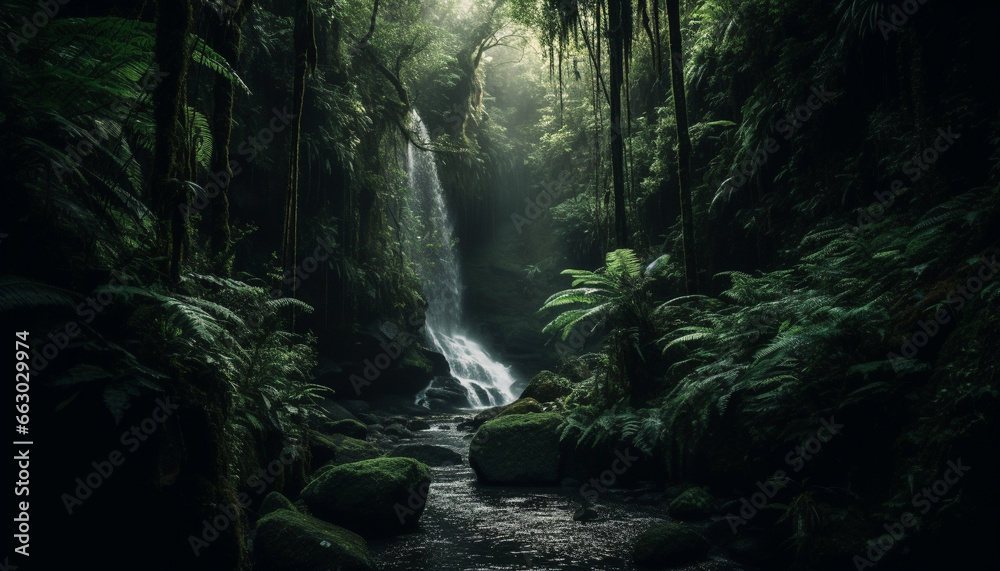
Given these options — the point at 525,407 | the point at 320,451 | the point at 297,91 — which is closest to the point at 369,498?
the point at 320,451

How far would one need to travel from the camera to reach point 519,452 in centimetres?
812

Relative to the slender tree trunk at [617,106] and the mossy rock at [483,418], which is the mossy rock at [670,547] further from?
the mossy rock at [483,418]

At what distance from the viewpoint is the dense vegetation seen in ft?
10.2

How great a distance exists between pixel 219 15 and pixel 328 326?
1094 centimetres

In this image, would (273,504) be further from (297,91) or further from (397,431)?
(397,431)

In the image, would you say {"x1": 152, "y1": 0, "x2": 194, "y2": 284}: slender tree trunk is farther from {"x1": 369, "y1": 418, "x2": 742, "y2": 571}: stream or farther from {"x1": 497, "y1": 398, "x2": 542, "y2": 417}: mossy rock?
{"x1": 497, "y1": 398, "x2": 542, "y2": 417}: mossy rock

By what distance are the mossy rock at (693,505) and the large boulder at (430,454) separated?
4636 mm

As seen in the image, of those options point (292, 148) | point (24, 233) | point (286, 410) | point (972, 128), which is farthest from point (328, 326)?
point (972, 128)

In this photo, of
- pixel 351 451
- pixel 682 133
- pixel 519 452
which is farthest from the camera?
pixel 351 451

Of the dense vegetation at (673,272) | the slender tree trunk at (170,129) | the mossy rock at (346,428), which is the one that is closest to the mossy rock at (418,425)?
the mossy rock at (346,428)

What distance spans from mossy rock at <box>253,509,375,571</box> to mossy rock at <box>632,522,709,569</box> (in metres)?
2.32

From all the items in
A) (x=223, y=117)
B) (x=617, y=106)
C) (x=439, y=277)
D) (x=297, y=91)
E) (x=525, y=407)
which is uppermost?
(x=617, y=106)

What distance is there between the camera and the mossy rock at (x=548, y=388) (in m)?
11.5

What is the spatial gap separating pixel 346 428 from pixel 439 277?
15.3 m
